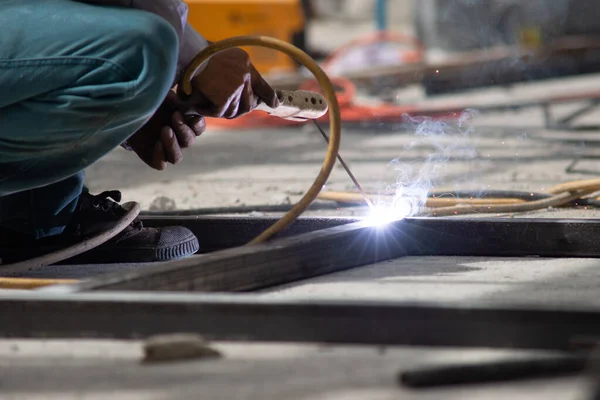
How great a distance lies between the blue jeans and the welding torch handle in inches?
14.0

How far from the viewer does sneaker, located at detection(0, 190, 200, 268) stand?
6.68ft

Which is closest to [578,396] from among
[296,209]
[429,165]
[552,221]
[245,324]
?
[245,324]

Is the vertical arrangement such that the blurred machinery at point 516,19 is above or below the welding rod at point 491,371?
above

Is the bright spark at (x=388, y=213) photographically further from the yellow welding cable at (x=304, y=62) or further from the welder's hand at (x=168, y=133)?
the welder's hand at (x=168, y=133)

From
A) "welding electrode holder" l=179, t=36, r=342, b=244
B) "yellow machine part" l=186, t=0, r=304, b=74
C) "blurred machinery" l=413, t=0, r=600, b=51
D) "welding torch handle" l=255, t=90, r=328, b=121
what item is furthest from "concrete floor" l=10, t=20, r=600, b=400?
"blurred machinery" l=413, t=0, r=600, b=51

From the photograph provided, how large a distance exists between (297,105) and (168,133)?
0.28m

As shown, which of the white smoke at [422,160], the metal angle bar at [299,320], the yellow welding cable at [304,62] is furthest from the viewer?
the white smoke at [422,160]

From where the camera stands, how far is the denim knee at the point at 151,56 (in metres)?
1.62

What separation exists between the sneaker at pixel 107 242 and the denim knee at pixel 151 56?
49 centimetres

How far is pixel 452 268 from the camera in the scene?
2014mm

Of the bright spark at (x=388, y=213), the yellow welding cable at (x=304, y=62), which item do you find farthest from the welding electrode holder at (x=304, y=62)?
the bright spark at (x=388, y=213)

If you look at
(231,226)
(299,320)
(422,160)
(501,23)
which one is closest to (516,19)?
(501,23)

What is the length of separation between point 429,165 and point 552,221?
68.9 inches

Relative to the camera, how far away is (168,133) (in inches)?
77.0
